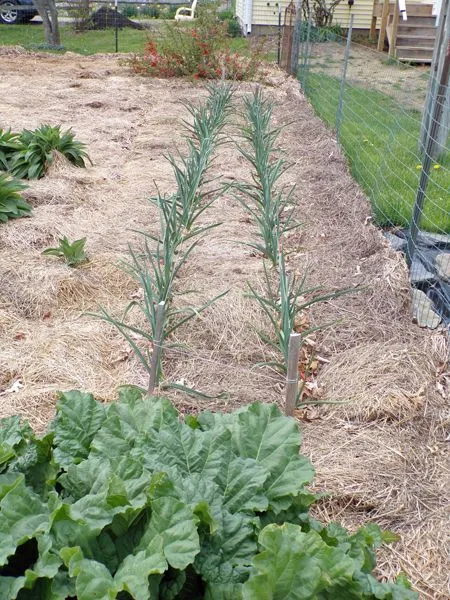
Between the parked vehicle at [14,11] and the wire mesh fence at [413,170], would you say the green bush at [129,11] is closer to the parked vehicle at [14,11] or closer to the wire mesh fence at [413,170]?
the parked vehicle at [14,11]

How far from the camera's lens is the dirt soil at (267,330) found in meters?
2.41

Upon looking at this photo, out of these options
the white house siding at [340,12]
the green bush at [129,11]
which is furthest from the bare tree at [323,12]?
the green bush at [129,11]

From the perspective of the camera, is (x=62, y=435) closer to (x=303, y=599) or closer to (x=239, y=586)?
(x=239, y=586)

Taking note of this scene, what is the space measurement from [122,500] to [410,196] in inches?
159

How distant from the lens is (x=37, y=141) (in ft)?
19.1

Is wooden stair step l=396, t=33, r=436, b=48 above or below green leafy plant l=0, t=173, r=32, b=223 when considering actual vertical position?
above

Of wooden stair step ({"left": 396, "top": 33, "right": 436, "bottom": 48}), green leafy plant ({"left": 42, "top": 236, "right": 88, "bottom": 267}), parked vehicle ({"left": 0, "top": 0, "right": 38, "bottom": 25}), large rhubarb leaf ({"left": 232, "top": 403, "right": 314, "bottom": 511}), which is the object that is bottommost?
green leafy plant ({"left": 42, "top": 236, "right": 88, "bottom": 267})

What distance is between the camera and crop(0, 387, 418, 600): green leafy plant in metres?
1.42

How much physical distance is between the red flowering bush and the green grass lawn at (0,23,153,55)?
448cm

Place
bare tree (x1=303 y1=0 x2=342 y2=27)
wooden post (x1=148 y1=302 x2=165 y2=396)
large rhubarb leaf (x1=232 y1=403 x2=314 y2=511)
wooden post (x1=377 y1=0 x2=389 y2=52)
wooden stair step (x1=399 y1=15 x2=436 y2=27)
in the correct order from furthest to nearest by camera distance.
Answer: bare tree (x1=303 y1=0 x2=342 y2=27), wooden stair step (x1=399 y1=15 x2=436 y2=27), wooden post (x1=377 y1=0 x2=389 y2=52), wooden post (x1=148 y1=302 x2=165 y2=396), large rhubarb leaf (x1=232 y1=403 x2=314 y2=511)

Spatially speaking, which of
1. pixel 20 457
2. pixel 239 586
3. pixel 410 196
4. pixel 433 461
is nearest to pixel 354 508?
pixel 433 461

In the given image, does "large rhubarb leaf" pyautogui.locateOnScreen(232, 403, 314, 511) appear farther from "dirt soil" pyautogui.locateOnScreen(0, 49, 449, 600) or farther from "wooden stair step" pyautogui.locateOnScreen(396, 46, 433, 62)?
"wooden stair step" pyautogui.locateOnScreen(396, 46, 433, 62)

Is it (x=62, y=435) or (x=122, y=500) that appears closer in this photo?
(x=122, y=500)

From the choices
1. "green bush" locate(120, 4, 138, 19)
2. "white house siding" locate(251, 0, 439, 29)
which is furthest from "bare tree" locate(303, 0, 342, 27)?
"green bush" locate(120, 4, 138, 19)
